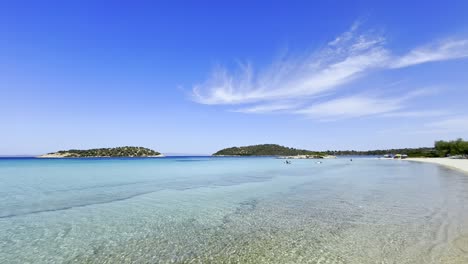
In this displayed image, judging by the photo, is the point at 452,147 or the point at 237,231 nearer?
the point at 237,231

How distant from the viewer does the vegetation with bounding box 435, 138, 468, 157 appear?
130 metres

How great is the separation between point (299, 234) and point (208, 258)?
15.4 ft

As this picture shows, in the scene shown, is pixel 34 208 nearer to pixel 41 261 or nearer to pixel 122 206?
pixel 122 206

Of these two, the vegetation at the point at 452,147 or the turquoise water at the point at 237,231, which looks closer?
the turquoise water at the point at 237,231

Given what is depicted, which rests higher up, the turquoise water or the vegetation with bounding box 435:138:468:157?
the vegetation with bounding box 435:138:468:157

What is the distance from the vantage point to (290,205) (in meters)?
20.7

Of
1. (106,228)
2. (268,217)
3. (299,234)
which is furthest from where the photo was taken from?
(268,217)

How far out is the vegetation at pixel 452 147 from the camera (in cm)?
12988

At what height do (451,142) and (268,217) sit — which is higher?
(451,142)

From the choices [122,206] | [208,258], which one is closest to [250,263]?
[208,258]

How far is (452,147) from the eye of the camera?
461 ft

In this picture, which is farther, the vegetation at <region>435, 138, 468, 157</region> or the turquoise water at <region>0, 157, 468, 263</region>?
the vegetation at <region>435, 138, 468, 157</region>

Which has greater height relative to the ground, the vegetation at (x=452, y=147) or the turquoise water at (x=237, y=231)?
the vegetation at (x=452, y=147)

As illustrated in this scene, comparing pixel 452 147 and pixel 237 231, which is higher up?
pixel 452 147
